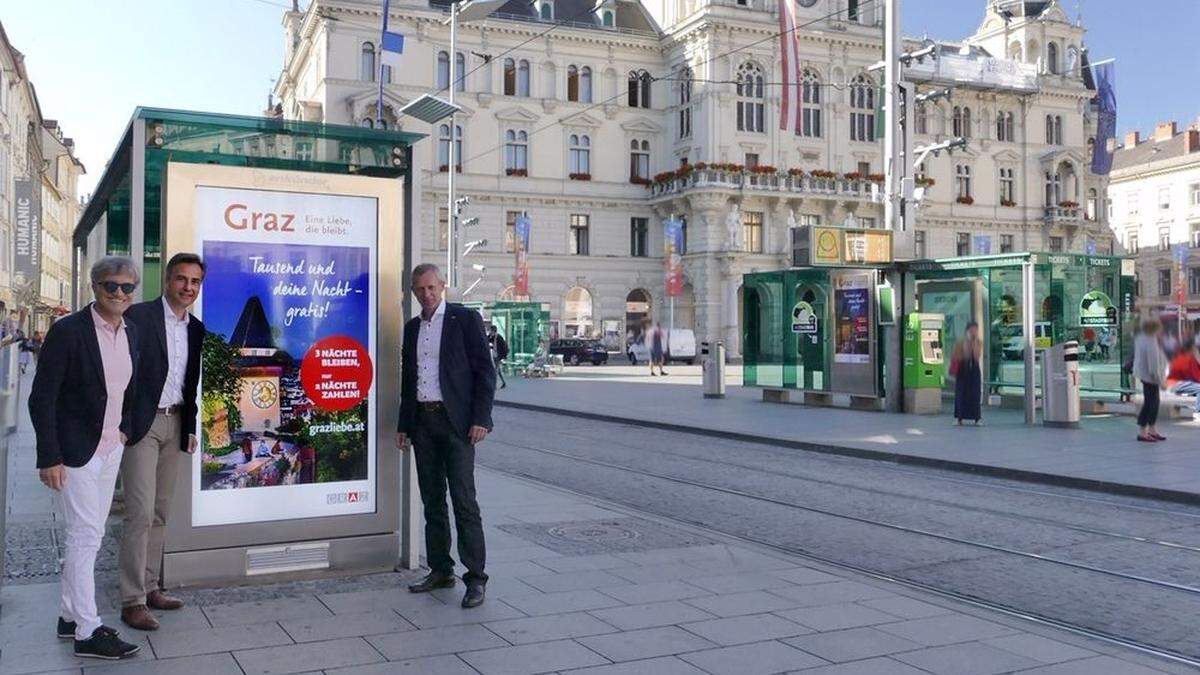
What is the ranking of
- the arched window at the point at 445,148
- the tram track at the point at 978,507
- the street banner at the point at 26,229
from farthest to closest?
the arched window at the point at 445,148
the street banner at the point at 26,229
the tram track at the point at 978,507

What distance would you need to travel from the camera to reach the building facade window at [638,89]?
201 ft

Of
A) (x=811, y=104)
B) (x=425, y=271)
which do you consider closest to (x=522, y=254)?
(x=811, y=104)

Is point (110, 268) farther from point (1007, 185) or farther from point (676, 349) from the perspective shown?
point (1007, 185)

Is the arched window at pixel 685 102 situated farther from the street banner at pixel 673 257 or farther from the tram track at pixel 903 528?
the tram track at pixel 903 528

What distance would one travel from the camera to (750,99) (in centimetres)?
5928

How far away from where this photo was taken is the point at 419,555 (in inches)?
302

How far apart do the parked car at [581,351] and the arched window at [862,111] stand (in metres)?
21.1

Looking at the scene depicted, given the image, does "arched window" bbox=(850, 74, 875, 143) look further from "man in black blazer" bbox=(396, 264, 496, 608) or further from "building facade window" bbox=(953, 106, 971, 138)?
"man in black blazer" bbox=(396, 264, 496, 608)

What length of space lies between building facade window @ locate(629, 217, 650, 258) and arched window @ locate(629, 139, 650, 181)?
96.3 inches

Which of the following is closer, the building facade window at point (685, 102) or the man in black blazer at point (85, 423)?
the man in black blazer at point (85, 423)

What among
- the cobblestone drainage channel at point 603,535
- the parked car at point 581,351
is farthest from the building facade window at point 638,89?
the cobblestone drainage channel at point 603,535

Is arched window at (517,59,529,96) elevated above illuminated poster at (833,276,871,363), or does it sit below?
above

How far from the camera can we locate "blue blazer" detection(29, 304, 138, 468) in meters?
5.19

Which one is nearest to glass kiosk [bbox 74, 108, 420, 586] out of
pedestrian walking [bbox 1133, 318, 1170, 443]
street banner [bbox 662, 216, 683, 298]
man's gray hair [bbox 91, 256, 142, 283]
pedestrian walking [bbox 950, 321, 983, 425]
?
man's gray hair [bbox 91, 256, 142, 283]
